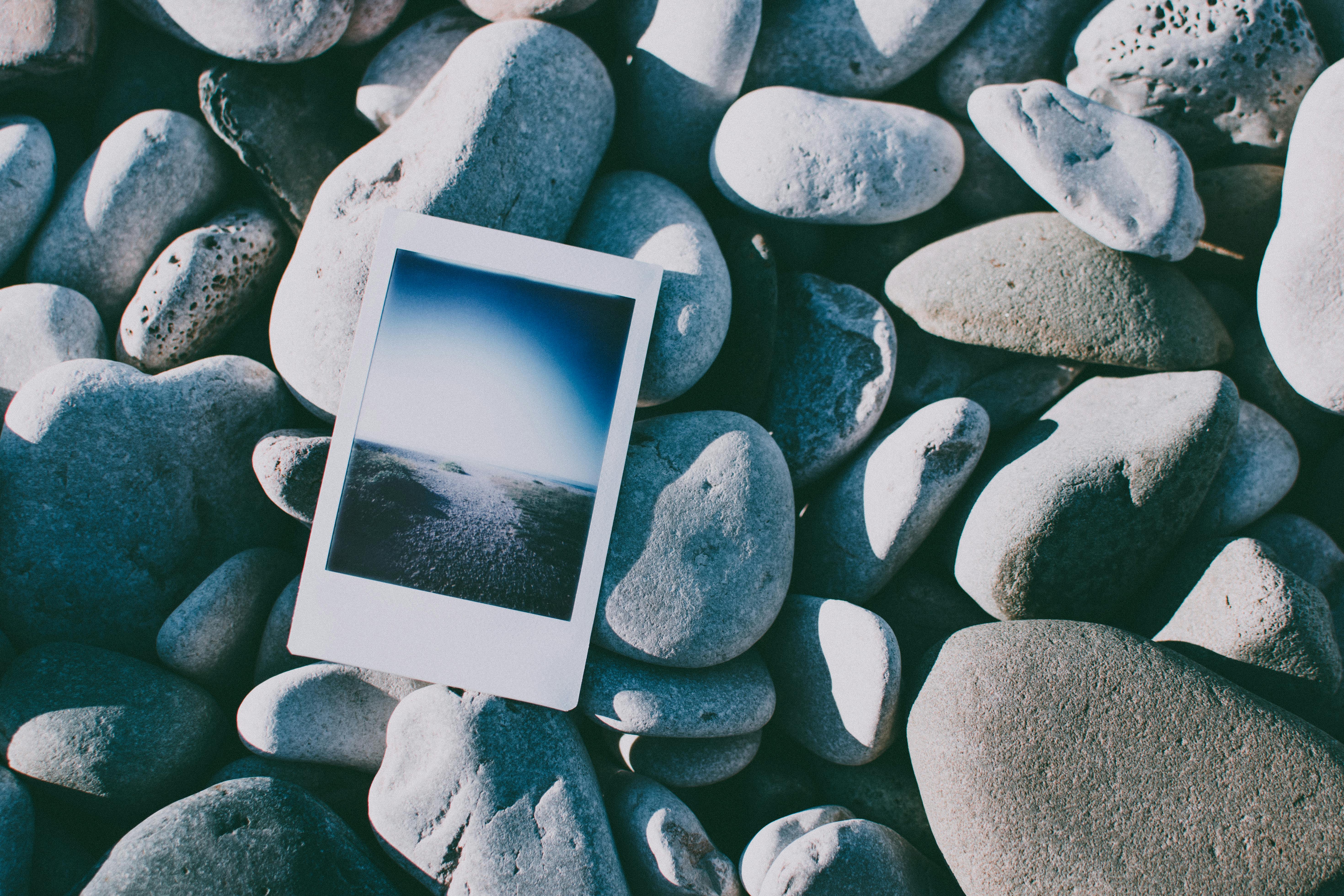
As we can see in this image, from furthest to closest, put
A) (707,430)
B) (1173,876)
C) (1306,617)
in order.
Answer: (707,430)
(1306,617)
(1173,876)

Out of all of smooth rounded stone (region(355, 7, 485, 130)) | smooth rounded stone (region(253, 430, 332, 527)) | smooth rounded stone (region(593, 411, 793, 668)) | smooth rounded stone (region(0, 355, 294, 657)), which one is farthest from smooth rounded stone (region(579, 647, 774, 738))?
smooth rounded stone (region(355, 7, 485, 130))

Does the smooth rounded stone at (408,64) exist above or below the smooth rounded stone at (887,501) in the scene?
above

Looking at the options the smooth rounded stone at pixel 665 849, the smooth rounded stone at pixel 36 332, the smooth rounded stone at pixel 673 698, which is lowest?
the smooth rounded stone at pixel 665 849

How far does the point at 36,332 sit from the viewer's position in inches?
74.1

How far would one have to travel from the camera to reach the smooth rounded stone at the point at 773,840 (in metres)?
1.71

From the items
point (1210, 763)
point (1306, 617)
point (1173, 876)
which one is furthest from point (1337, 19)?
point (1173, 876)

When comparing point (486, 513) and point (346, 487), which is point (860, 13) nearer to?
point (486, 513)

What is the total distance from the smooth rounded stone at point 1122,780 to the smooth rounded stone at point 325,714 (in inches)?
49.7

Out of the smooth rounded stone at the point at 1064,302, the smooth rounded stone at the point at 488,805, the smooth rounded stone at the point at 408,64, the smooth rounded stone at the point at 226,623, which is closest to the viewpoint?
the smooth rounded stone at the point at 488,805

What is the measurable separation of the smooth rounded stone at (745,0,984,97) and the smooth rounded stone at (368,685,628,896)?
1745mm

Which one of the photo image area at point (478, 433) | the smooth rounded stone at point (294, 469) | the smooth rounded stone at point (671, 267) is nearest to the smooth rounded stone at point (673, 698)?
the photo image area at point (478, 433)

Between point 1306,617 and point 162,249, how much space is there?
2.90 m

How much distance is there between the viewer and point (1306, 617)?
170 centimetres

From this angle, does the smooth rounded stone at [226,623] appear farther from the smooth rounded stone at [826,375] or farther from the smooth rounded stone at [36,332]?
the smooth rounded stone at [826,375]
